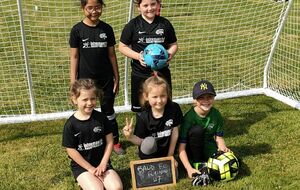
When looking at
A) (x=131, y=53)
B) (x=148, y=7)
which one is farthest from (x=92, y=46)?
(x=148, y=7)

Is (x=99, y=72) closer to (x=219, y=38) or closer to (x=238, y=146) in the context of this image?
(x=238, y=146)

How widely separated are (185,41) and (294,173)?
15.2 feet

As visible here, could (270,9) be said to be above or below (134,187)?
above

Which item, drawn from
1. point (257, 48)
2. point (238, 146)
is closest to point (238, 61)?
point (257, 48)

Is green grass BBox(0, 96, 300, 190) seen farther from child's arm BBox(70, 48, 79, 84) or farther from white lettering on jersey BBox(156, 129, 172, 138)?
child's arm BBox(70, 48, 79, 84)

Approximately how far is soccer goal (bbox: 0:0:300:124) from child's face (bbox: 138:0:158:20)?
5.89 ft

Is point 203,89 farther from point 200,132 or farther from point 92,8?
point 92,8

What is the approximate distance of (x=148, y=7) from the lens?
429cm

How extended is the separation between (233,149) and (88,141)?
1.84m

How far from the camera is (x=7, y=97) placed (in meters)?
6.65

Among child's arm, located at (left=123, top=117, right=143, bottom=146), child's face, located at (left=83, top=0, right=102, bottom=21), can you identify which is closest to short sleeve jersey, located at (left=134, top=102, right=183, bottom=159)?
child's arm, located at (left=123, top=117, right=143, bottom=146)

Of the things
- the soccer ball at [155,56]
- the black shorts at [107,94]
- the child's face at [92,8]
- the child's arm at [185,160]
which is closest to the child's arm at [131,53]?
the soccer ball at [155,56]

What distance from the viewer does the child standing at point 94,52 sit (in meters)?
4.35

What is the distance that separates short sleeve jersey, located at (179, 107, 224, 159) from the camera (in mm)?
4316
